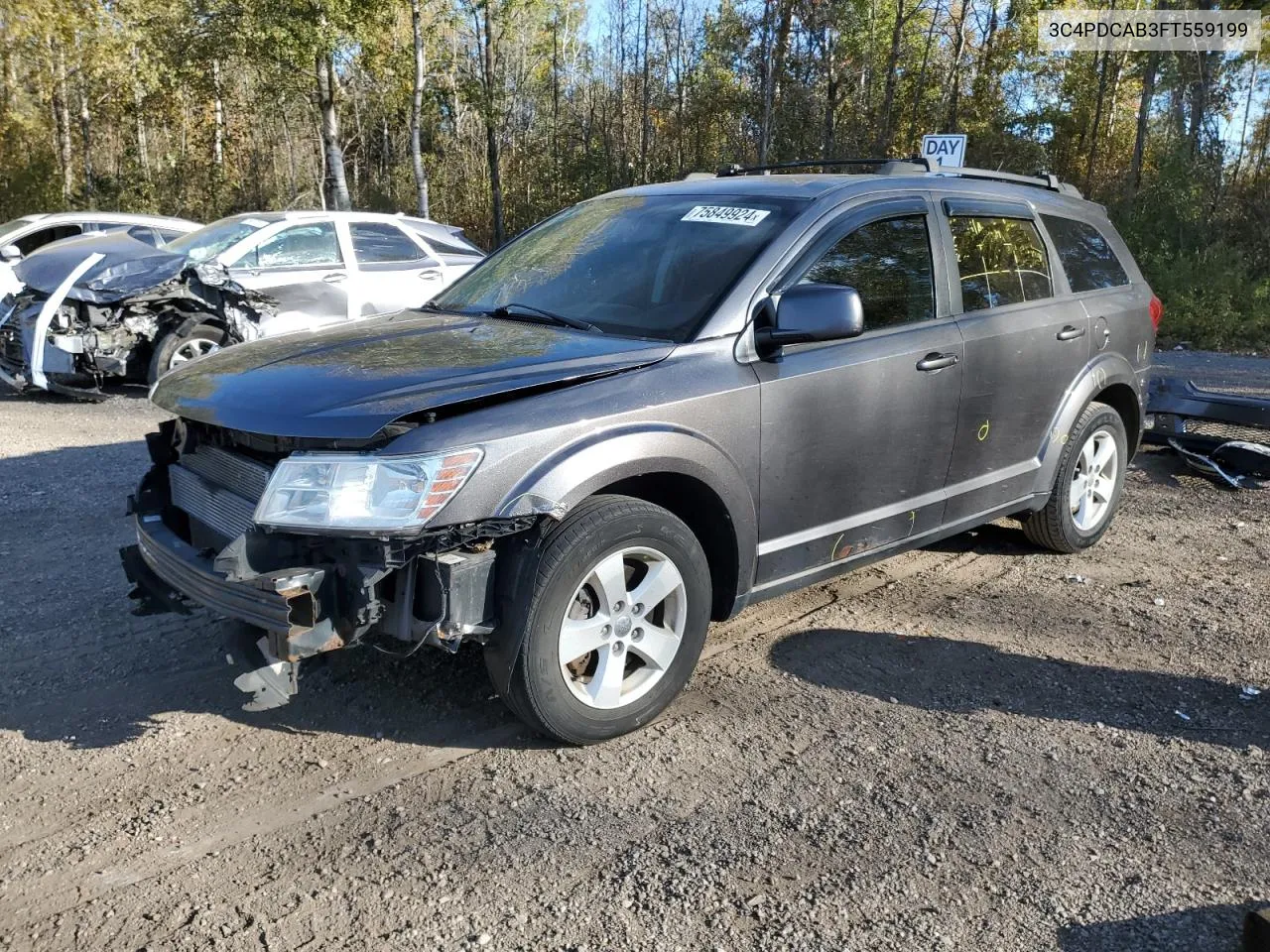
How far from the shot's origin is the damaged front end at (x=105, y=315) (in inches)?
352

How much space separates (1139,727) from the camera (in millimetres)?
3635

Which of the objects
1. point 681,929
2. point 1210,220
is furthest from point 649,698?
point 1210,220

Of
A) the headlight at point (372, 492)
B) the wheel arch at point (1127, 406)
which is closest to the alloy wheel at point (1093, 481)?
the wheel arch at point (1127, 406)

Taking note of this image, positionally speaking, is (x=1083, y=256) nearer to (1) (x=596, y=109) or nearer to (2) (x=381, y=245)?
(2) (x=381, y=245)

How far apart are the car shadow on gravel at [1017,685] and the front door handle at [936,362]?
1.14 m

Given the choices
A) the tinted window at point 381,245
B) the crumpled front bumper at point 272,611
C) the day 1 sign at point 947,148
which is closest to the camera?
the crumpled front bumper at point 272,611

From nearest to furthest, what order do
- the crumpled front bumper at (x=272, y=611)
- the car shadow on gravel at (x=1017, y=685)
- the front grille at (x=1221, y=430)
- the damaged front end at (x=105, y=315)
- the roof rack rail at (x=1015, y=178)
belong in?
1. the crumpled front bumper at (x=272, y=611)
2. the car shadow on gravel at (x=1017, y=685)
3. the roof rack rail at (x=1015, y=178)
4. the front grille at (x=1221, y=430)
5. the damaged front end at (x=105, y=315)

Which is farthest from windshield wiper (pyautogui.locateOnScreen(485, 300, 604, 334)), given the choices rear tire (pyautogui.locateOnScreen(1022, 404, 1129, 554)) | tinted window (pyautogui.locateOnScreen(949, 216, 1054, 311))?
rear tire (pyautogui.locateOnScreen(1022, 404, 1129, 554))

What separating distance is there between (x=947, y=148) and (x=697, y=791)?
9436 mm

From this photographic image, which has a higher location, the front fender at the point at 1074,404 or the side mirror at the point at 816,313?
the side mirror at the point at 816,313

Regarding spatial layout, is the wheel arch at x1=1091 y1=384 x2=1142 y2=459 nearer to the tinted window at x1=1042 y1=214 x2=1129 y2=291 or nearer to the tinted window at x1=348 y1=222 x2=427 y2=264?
the tinted window at x1=1042 y1=214 x2=1129 y2=291

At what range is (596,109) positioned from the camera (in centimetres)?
3061

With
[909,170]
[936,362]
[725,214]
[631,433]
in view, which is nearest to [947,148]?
[909,170]

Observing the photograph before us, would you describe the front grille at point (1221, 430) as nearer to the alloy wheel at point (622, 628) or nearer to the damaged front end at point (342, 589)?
the alloy wheel at point (622, 628)
